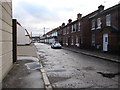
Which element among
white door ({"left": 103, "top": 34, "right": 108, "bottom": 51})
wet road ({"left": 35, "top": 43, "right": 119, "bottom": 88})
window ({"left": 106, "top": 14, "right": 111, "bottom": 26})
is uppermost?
window ({"left": 106, "top": 14, "right": 111, "bottom": 26})

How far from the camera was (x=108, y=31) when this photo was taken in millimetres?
21906

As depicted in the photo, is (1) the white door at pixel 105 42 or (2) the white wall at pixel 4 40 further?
(1) the white door at pixel 105 42

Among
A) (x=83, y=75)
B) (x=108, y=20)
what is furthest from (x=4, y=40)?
(x=108, y=20)

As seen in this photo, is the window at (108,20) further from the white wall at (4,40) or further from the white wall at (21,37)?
the white wall at (21,37)

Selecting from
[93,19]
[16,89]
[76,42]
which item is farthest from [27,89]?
[76,42]

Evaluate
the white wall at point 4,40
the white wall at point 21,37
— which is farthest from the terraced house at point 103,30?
the white wall at point 21,37

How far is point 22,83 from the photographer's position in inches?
271

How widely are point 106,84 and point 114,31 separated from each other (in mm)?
14845

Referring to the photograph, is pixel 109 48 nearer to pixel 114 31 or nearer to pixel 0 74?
pixel 114 31

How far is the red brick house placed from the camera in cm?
2073

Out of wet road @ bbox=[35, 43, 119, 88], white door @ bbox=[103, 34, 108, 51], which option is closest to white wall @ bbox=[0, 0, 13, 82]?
wet road @ bbox=[35, 43, 119, 88]

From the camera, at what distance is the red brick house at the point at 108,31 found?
2073 cm

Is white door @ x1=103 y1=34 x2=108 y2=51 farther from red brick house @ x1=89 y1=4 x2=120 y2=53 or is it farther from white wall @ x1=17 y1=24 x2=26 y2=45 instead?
white wall @ x1=17 y1=24 x2=26 y2=45

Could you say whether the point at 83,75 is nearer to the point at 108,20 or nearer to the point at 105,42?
the point at 105,42
